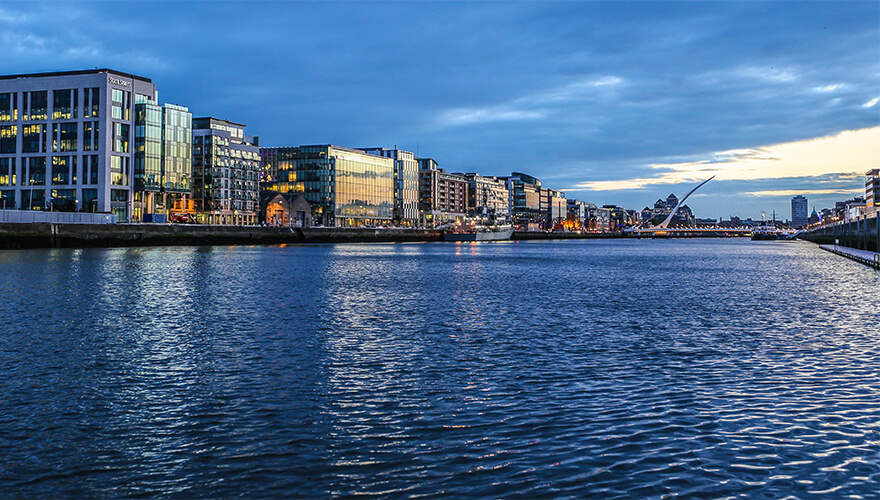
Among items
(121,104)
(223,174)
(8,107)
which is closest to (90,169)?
(121,104)

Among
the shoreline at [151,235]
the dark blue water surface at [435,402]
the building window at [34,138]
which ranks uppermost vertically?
the building window at [34,138]

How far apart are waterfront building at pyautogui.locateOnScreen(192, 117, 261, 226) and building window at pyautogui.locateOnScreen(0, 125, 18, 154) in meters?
36.3

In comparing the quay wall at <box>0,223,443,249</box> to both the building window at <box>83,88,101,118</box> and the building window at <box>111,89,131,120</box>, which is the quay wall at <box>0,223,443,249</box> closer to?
the building window at <box>111,89,131,120</box>

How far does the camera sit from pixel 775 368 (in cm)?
1798

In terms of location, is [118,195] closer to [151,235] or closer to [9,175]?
[9,175]

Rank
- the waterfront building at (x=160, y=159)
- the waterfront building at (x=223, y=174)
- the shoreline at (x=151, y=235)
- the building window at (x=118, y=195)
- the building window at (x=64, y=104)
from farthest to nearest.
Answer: the waterfront building at (x=223, y=174), the waterfront building at (x=160, y=159), the building window at (x=64, y=104), the building window at (x=118, y=195), the shoreline at (x=151, y=235)

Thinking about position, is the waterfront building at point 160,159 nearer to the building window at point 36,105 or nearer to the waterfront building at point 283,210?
the building window at point 36,105

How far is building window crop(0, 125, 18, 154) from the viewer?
138m

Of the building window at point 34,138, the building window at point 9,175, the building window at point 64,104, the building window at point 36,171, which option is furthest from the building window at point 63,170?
the building window at point 9,175

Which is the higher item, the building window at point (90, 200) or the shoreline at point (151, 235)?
the building window at point (90, 200)

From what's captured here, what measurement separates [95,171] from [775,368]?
136m

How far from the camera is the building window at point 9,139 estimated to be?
13825cm

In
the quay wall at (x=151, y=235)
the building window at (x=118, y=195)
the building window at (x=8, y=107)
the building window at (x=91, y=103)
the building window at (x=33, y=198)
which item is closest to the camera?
the quay wall at (x=151, y=235)

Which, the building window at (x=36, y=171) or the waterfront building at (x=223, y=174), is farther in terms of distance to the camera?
the waterfront building at (x=223, y=174)
